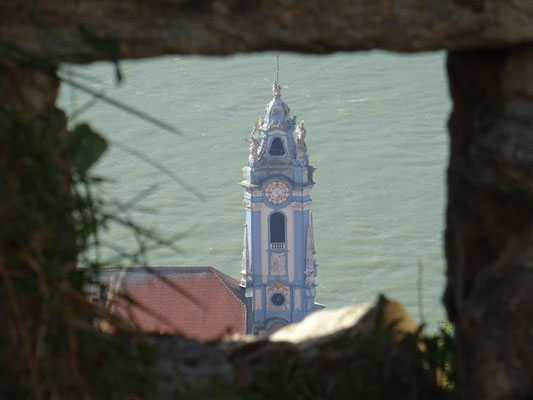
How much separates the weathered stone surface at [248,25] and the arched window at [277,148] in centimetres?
1857

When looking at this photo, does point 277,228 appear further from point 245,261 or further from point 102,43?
point 102,43

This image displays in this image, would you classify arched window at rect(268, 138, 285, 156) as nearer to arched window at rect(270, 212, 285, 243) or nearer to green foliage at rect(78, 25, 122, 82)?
arched window at rect(270, 212, 285, 243)

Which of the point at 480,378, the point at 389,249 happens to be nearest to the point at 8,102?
the point at 480,378

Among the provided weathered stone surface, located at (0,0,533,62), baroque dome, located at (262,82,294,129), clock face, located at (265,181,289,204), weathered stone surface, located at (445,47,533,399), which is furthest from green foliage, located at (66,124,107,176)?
clock face, located at (265,181,289,204)

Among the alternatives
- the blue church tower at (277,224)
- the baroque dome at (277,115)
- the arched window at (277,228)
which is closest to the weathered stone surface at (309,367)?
the blue church tower at (277,224)

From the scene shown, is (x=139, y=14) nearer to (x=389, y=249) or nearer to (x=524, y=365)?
(x=524, y=365)

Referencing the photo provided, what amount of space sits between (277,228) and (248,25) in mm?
20007

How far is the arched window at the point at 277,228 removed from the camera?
20922mm

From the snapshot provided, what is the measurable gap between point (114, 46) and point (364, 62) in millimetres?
20914

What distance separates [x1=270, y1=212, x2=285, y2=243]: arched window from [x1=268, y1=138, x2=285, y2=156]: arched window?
1.29 metres

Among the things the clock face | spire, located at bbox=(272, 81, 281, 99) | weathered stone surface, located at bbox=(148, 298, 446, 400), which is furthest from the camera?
the clock face

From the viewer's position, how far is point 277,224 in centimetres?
2117

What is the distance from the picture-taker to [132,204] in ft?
3.77

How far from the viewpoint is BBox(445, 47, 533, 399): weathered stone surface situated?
1.22m
